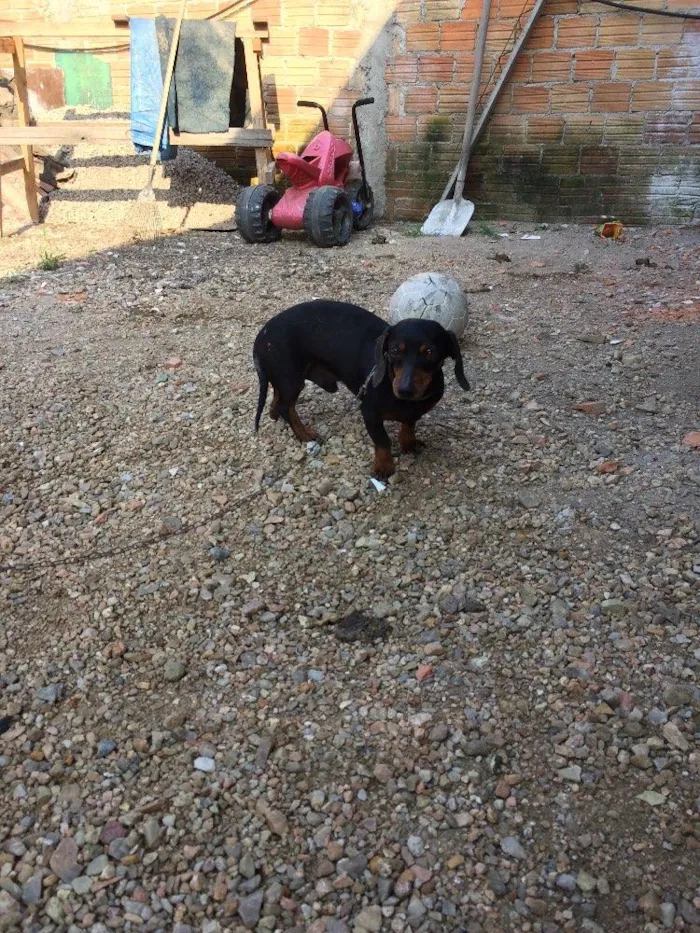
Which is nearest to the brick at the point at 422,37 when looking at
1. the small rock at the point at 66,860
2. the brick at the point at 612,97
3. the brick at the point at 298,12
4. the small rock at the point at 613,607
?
the brick at the point at 298,12

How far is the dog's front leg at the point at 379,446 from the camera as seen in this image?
3.16m

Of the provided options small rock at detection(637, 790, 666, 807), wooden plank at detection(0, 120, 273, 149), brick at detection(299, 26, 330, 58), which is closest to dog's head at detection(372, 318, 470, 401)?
small rock at detection(637, 790, 666, 807)

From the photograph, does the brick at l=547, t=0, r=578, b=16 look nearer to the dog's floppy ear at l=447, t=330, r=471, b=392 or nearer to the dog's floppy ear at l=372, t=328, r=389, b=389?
the dog's floppy ear at l=447, t=330, r=471, b=392

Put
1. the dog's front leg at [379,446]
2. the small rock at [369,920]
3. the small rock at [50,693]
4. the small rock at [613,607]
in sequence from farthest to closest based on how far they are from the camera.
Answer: the dog's front leg at [379,446] → the small rock at [613,607] → the small rock at [50,693] → the small rock at [369,920]

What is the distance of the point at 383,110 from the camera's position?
A: 8.02 meters

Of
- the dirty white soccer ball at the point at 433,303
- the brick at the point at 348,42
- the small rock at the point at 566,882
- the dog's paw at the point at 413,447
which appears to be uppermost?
the brick at the point at 348,42

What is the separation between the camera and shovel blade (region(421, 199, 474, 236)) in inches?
303

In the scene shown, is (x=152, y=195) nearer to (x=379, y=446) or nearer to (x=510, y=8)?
(x=510, y=8)

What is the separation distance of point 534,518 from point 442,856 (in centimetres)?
152

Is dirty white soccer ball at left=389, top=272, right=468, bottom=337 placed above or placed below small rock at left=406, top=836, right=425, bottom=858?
→ above

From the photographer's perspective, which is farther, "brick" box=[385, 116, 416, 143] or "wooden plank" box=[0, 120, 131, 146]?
"brick" box=[385, 116, 416, 143]

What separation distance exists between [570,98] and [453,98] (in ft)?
3.94

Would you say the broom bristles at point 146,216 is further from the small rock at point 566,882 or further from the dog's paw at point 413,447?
the small rock at point 566,882

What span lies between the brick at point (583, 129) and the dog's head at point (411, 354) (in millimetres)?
5750
